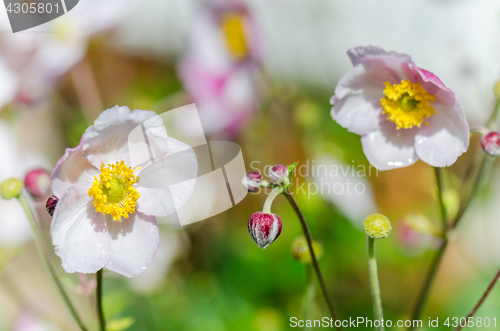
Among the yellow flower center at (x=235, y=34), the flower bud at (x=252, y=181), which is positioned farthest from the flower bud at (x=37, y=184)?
the yellow flower center at (x=235, y=34)

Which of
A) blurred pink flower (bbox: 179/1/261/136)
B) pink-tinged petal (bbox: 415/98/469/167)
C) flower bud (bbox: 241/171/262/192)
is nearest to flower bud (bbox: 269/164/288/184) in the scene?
flower bud (bbox: 241/171/262/192)

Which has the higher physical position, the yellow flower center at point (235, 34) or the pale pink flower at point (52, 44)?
the pale pink flower at point (52, 44)

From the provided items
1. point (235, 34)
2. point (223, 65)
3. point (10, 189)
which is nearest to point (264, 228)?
point (10, 189)

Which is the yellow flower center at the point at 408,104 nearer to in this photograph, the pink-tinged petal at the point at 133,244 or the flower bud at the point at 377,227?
the flower bud at the point at 377,227

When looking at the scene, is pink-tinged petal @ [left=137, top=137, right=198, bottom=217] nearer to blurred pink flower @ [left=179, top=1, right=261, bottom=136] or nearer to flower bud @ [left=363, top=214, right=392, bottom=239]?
flower bud @ [left=363, top=214, right=392, bottom=239]

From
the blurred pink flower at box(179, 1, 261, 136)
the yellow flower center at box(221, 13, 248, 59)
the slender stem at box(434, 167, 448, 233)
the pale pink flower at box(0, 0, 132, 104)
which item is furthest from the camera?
the yellow flower center at box(221, 13, 248, 59)

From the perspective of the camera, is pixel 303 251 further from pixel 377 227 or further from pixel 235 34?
pixel 235 34

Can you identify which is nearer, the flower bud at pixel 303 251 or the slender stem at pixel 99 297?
the slender stem at pixel 99 297
